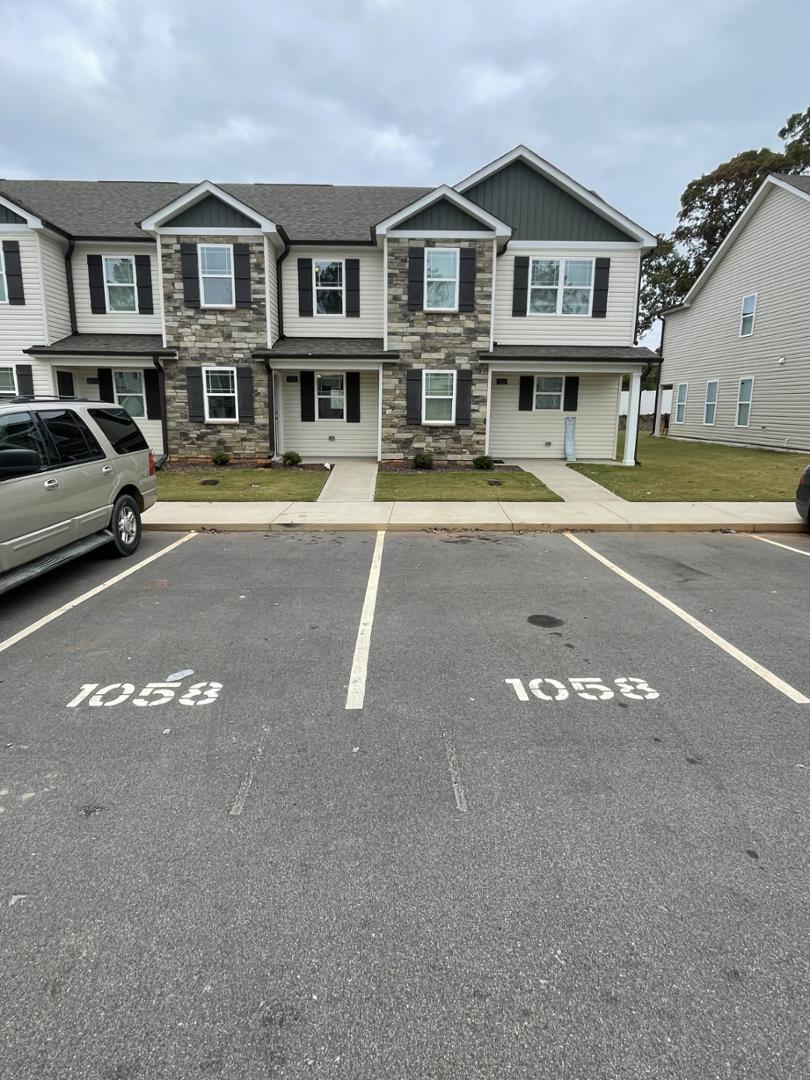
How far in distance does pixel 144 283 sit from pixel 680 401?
82.5ft

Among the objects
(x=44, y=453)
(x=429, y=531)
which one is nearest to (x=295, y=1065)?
(x=44, y=453)

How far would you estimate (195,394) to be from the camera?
58.0 feet

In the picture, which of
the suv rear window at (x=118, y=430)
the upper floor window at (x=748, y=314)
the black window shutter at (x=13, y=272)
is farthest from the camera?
the upper floor window at (x=748, y=314)

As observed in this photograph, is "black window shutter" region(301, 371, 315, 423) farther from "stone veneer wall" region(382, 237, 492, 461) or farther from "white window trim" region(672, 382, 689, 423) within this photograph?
"white window trim" region(672, 382, 689, 423)

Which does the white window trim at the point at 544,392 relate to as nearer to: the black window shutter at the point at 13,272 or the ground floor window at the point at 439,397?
the ground floor window at the point at 439,397

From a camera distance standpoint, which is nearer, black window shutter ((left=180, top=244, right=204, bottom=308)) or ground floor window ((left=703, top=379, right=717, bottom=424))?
black window shutter ((left=180, top=244, right=204, bottom=308))

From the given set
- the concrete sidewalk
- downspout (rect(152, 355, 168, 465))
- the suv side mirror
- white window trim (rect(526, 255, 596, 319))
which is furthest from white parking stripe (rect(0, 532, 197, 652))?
white window trim (rect(526, 255, 596, 319))

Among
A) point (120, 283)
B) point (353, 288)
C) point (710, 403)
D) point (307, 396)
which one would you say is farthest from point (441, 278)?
point (710, 403)

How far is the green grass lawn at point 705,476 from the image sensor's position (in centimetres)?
1318

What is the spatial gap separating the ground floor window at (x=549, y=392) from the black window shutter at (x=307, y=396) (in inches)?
271

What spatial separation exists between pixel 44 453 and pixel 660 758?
640 cm

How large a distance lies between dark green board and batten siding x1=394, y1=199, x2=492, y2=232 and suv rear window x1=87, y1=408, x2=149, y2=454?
1128 centimetres

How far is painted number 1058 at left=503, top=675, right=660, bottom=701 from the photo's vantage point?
4.36 metres

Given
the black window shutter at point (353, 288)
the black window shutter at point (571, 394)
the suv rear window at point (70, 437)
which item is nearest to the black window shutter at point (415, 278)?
the black window shutter at point (353, 288)
